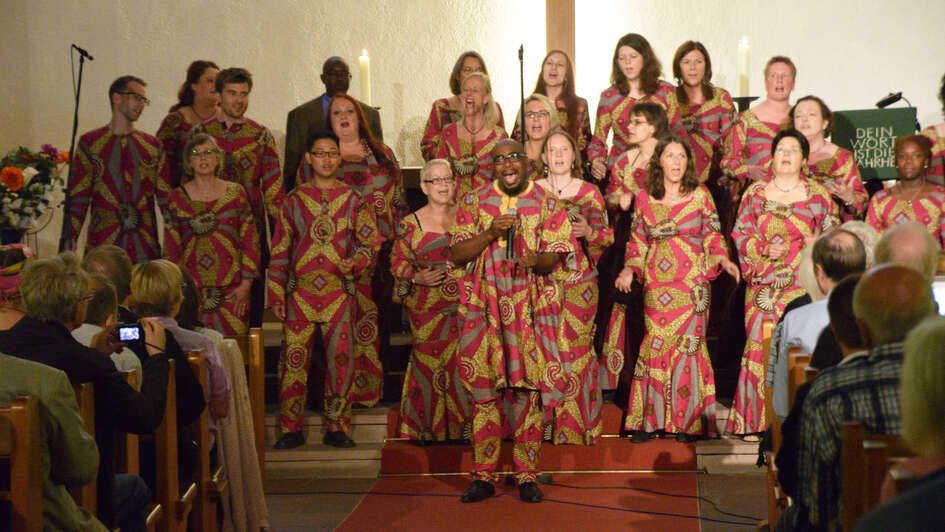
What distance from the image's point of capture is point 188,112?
6.29 m

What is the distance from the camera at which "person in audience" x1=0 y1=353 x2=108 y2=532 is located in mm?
2512

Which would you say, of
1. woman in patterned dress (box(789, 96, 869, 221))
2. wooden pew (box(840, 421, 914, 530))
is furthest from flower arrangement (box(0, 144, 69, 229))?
wooden pew (box(840, 421, 914, 530))

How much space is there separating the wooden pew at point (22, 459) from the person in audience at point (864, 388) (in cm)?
176

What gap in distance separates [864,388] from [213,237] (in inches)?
151

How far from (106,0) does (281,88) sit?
1.39m

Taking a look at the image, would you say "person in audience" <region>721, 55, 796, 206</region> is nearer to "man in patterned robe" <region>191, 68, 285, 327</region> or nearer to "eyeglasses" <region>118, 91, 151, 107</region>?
"man in patterned robe" <region>191, 68, 285, 327</region>

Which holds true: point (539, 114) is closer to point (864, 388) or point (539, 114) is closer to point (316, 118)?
point (316, 118)

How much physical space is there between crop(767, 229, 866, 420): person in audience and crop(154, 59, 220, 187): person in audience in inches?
146

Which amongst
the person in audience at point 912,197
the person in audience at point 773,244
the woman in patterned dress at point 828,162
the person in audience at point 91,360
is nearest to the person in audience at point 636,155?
the person in audience at point 773,244

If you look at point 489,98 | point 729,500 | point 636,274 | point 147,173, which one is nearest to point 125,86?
point 147,173

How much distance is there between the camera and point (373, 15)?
25.9 feet

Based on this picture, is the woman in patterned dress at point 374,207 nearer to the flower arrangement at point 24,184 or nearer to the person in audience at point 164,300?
the flower arrangement at point 24,184

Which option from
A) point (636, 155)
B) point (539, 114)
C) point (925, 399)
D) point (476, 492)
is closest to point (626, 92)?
point (636, 155)

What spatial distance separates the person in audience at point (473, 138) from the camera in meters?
5.74
